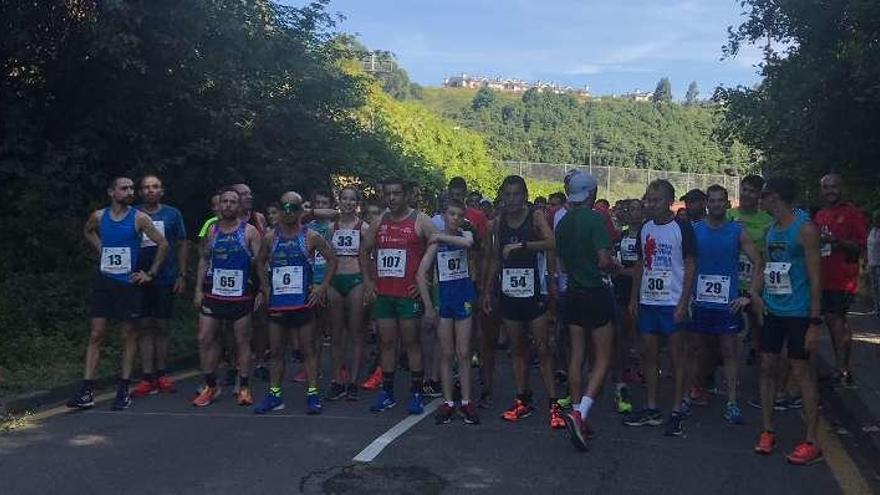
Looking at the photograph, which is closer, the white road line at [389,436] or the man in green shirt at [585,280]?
the white road line at [389,436]

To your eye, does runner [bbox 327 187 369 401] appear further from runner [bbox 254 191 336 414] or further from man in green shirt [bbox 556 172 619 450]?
man in green shirt [bbox 556 172 619 450]

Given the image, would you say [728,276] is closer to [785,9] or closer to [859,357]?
[859,357]

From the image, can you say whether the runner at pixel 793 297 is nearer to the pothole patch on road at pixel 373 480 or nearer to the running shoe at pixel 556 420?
the running shoe at pixel 556 420

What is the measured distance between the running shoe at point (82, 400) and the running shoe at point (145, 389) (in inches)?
25.0

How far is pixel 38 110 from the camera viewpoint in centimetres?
1406

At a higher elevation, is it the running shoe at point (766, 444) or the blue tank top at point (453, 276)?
the blue tank top at point (453, 276)

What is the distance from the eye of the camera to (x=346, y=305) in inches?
359

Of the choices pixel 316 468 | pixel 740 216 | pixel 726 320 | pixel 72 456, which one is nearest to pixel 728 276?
pixel 726 320

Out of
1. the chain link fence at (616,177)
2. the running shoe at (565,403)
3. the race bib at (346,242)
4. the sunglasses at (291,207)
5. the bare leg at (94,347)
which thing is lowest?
the running shoe at (565,403)

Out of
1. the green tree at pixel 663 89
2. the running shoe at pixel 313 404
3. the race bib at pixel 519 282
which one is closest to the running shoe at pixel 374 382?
the running shoe at pixel 313 404

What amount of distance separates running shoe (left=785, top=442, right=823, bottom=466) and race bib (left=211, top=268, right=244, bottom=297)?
4.77 meters

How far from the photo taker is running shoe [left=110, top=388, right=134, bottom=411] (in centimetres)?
827

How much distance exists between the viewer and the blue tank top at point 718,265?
7.95 m

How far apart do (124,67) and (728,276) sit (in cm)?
888
